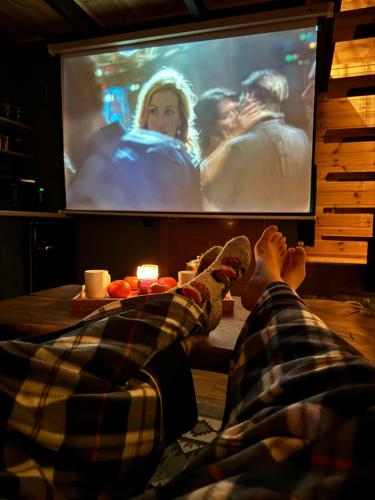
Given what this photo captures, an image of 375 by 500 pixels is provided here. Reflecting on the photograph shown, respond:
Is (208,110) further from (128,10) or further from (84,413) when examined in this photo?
(84,413)

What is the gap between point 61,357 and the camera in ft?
1.38

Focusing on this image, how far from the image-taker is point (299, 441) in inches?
11.4

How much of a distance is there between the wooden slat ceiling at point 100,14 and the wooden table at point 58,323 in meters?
2.24

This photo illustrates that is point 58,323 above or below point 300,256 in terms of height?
below

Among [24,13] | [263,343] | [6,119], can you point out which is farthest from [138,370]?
[24,13]

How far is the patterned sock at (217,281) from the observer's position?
2.20ft

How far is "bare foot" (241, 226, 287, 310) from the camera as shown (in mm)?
1063

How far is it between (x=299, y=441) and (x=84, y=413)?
23 centimetres

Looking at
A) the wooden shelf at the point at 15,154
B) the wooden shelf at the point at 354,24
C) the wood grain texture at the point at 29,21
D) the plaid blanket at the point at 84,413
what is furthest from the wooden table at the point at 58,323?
the wood grain texture at the point at 29,21

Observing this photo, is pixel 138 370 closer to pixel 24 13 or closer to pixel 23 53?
pixel 24 13

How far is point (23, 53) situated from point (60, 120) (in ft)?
2.51

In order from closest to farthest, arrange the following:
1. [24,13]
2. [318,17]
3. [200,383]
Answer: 1. [200,383]
2. [318,17]
3. [24,13]

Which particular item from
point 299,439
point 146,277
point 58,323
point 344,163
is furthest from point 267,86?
point 299,439

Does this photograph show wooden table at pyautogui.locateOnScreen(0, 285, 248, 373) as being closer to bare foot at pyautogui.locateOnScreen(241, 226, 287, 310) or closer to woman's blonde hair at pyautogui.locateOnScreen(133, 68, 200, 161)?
bare foot at pyautogui.locateOnScreen(241, 226, 287, 310)
